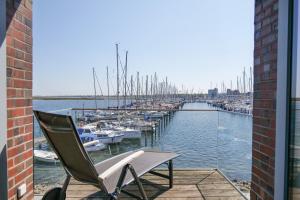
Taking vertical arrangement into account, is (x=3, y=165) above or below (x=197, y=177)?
above

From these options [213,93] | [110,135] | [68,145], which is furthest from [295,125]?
[213,93]

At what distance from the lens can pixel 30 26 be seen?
2.43m

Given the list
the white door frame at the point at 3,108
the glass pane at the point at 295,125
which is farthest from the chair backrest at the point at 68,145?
the glass pane at the point at 295,125

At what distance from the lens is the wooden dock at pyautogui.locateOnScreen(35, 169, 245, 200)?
123 inches

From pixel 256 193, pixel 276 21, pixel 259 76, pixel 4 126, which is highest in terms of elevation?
pixel 276 21

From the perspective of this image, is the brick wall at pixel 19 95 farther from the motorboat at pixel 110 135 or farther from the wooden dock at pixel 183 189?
the motorboat at pixel 110 135

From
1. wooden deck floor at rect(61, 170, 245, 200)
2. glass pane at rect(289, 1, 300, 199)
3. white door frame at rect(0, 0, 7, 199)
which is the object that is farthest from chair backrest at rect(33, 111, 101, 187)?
glass pane at rect(289, 1, 300, 199)

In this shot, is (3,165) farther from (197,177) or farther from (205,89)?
(205,89)

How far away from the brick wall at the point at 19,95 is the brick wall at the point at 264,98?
6.00ft

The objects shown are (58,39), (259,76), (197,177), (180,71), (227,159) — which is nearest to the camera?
(259,76)

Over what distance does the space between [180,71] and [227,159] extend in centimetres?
2903

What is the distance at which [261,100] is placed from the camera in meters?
2.15

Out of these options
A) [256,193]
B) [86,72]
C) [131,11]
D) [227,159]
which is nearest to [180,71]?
[86,72]

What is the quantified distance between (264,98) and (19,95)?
185 cm
